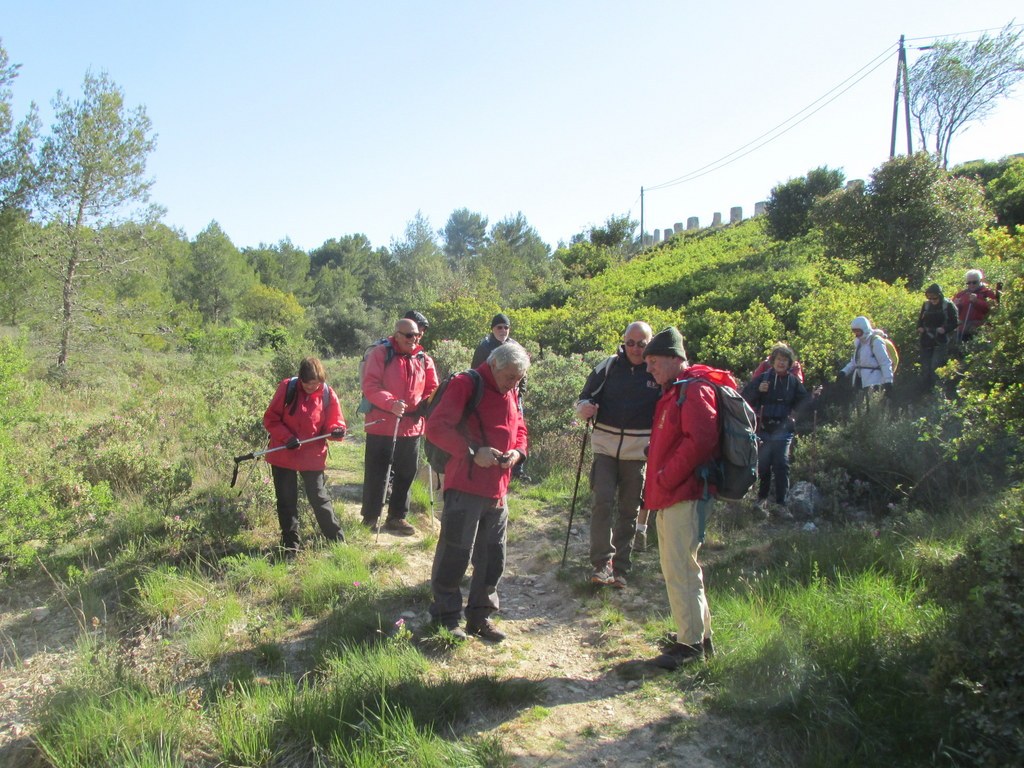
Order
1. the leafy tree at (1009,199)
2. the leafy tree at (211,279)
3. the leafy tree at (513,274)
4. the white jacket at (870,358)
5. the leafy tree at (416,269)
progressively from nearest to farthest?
the white jacket at (870,358)
the leafy tree at (1009,199)
the leafy tree at (513,274)
the leafy tree at (416,269)
the leafy tree at (211,279)

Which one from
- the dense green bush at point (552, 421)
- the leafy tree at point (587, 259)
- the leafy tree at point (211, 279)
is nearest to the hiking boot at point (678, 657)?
the dense green bush at point (552, 421)

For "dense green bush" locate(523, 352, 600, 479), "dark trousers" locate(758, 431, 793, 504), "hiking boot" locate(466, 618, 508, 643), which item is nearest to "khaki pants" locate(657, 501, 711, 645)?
"hiking boot" locate(466, 618, 508, 643)

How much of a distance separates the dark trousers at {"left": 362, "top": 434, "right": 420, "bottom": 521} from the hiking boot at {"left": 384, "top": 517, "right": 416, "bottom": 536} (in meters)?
0.04

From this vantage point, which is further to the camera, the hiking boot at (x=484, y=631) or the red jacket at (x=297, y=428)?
the red jacket at (x=297, y=428)

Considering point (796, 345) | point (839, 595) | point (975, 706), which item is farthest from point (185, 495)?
point (796, 345)

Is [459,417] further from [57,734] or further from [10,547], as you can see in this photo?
[10,547]

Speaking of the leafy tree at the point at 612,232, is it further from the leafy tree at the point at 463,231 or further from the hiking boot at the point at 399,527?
the leafy tree at the point at 463,231

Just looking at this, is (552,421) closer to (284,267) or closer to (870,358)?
(870,358)

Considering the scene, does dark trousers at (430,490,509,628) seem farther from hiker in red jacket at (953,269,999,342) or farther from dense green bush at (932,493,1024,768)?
hiker in red jacket at (953,269,999,342)

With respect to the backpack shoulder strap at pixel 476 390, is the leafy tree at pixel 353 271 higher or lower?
higher

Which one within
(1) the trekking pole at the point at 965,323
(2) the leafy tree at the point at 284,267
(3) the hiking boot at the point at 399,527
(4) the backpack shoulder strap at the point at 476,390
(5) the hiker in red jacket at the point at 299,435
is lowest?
(3) the hiking boot at the point at 399,527

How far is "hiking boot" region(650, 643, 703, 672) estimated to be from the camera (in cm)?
382

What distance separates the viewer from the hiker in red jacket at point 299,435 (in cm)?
534

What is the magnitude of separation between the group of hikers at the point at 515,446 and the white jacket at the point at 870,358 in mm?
12
